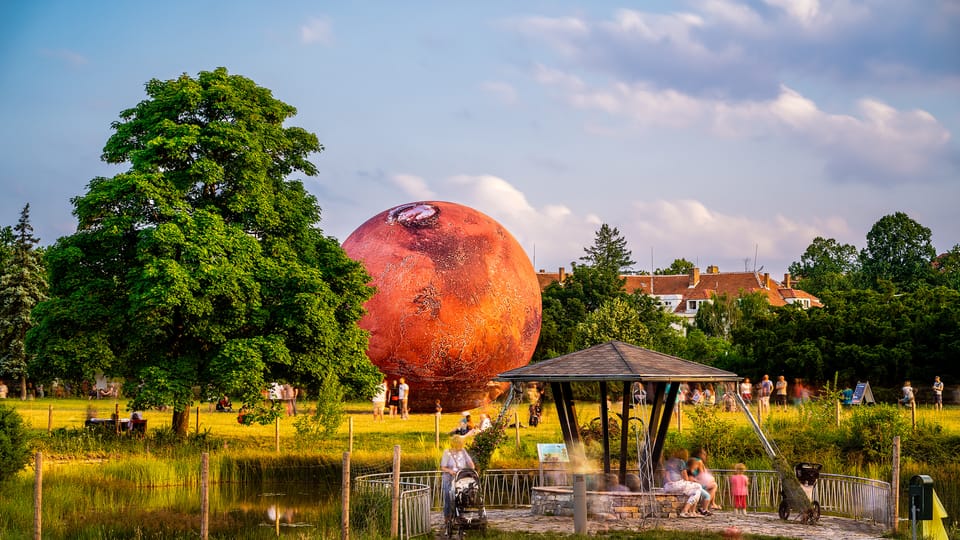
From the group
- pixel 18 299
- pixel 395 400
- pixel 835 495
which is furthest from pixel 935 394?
pixel 18 299

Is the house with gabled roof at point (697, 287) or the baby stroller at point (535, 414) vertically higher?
the house with gabled roof at point (697, 287)

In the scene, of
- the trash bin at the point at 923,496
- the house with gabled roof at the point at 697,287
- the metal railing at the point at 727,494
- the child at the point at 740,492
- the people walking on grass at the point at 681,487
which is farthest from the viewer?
the house with gabled roof at the point at 697,287

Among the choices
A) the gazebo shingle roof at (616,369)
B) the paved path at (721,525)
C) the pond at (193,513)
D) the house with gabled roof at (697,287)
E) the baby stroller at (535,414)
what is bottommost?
the pond at (193,513)

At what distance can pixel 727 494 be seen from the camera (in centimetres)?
2238

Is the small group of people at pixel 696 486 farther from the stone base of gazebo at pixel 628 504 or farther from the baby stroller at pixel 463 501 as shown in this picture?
the baby stroller at pixel 463 501

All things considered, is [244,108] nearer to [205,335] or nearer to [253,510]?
[205,335]

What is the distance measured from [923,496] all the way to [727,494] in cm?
786

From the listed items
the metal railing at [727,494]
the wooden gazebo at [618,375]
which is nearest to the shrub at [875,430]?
the metal railing at [727,494]

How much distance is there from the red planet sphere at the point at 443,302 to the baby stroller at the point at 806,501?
59.6 ft

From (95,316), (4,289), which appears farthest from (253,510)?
(4,289)

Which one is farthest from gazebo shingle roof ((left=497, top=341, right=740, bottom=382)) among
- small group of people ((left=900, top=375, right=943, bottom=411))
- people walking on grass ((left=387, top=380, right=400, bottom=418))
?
small group of people ((left=900, top=375, right=943, bottom=411))

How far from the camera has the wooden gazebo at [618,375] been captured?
58.4ft

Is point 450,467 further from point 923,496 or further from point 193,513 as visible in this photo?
point 923,496

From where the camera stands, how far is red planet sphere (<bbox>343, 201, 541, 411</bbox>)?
3584 cm
